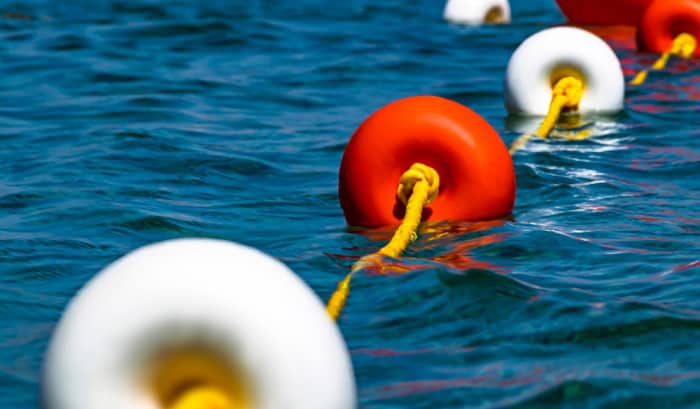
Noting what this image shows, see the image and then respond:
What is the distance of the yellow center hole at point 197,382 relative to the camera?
3143 mm

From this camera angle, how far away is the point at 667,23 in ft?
35.4

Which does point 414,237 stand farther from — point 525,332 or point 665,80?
point 665,80

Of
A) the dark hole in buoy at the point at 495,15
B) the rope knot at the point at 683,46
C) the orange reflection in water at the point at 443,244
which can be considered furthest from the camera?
the dark hole in buoy at the point at 495,15

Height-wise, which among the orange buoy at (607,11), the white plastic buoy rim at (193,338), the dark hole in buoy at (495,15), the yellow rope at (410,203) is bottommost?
the dark hole in buoy at (495,15)

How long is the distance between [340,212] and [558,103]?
217 cm

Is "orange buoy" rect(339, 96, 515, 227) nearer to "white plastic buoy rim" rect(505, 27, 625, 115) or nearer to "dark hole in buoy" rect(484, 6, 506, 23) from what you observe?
"white plastic buoy rim" rect(505, 27, 625, 115)

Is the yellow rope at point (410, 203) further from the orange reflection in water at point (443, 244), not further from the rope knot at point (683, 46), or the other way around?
the rope knot at point (683, 46)

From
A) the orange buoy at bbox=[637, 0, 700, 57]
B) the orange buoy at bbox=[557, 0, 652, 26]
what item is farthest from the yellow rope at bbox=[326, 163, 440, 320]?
the orange buoy at bbox=[557, 0, 652, 26]

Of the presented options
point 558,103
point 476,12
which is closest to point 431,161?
point 558,103

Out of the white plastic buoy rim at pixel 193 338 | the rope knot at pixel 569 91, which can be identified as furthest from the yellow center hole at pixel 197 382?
the rope knot at pixel 569 91

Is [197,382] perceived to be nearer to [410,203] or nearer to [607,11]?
[410,203]

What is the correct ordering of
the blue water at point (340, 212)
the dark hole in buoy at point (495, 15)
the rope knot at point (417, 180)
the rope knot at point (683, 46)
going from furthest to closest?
the dark hole in buoy at point (495, 15), the rope knot at point (683, 46), the rope knot at point (417, 180), the blue water at point (340, 212)

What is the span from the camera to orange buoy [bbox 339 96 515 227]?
18.8ft

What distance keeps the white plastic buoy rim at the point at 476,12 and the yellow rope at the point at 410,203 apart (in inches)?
330
